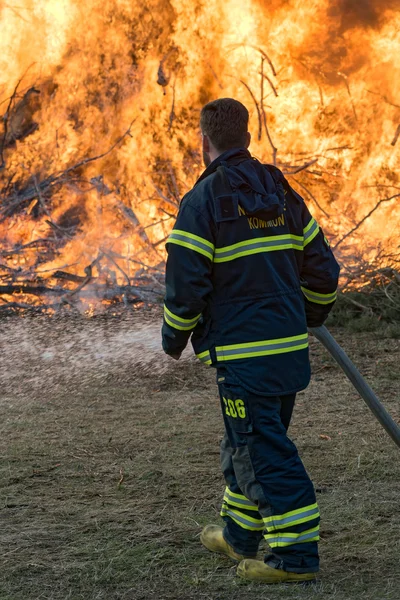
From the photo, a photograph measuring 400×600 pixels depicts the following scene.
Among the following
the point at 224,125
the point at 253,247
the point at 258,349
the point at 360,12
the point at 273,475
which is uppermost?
the point at 360,12

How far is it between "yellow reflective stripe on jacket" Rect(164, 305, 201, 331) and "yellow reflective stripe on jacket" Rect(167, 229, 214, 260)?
23cm

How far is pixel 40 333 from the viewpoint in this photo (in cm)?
807

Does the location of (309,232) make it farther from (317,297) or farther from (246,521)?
(246,521)

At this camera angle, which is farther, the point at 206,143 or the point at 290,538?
the point at 206,143

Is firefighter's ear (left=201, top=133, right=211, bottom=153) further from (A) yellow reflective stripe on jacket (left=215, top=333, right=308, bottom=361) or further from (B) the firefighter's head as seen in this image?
(A) yellow reflective stripe on jacket (left=215, top=333, right=308, bottom=361)

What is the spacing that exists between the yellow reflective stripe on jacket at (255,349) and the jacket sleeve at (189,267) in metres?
0.16

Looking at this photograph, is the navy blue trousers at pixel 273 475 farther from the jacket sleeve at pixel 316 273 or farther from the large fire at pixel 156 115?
the large fire at pixel 156 115

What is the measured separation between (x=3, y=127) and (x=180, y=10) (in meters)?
2.84

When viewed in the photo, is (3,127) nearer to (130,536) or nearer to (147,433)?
(147,433)

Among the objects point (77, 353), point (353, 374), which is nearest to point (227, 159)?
point (353, 374)

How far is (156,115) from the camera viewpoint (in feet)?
33.6

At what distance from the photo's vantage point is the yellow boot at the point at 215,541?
10.3 ft

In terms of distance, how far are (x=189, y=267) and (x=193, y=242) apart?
0.09 m

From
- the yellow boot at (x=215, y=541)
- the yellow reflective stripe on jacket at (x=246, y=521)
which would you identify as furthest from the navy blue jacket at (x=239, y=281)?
the yellow boot at (x=215, y=541)
